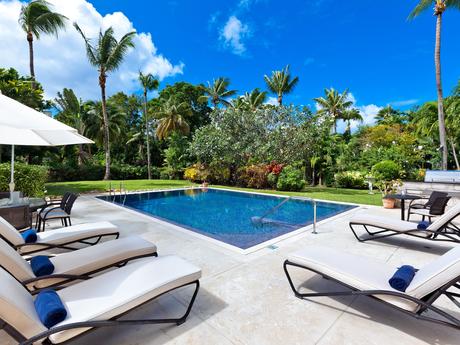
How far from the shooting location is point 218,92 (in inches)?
1125

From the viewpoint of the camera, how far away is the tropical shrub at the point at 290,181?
1477cm

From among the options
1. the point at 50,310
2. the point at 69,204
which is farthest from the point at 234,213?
the point at 50,310

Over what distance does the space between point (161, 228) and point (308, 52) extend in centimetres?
2716

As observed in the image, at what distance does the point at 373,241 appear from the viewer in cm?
498

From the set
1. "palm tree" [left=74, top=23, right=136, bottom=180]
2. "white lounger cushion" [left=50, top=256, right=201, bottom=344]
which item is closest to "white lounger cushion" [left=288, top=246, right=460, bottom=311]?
"white lounger cushion" [left=50, top=256, right=201, bottom=344]

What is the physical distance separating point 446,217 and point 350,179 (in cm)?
1397

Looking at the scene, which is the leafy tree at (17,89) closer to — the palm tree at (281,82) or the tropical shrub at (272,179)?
the tropical shrub at (272,179)

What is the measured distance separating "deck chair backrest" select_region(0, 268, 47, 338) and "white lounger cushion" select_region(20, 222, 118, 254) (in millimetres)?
2124

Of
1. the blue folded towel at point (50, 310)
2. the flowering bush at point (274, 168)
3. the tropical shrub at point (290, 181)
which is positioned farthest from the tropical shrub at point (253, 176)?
the blue folded towel at point (50, 310)

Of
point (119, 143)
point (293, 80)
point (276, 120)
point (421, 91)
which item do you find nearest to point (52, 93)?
point (119, 143)

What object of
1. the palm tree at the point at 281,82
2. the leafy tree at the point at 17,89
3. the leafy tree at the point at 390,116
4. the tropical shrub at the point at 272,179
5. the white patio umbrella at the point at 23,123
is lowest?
the tropical shrub at the point at 272,179

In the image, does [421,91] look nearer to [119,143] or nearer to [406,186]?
[406,186]

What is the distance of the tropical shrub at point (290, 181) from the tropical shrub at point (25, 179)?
11.9 m

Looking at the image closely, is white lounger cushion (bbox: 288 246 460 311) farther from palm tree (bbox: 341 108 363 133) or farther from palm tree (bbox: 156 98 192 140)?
palm tree (bbox: 341 108 363 133)
